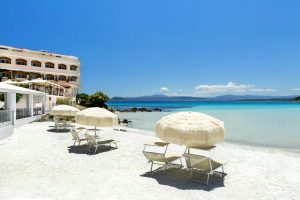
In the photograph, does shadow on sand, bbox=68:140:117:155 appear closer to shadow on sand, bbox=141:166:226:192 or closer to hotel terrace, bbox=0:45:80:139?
shadow on sand, bbox=141:166:226:192

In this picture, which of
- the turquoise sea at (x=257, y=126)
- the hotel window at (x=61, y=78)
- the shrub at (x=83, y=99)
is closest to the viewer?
the turquoise sea at (x=257, y=126)

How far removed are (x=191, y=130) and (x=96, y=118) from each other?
222 inches

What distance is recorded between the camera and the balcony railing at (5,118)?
14.4 meters

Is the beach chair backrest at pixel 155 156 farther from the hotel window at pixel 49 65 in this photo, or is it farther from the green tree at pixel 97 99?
the hotel window at pixel 49 65

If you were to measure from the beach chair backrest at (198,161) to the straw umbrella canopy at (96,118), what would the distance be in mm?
5484

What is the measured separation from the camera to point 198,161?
7.77 metres

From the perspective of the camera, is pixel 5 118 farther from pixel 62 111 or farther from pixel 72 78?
pixel 72 78

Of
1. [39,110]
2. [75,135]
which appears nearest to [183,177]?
[75,135]

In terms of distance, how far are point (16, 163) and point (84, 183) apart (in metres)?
3.41

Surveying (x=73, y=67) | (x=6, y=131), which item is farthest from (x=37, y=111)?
(x=73, y=67)

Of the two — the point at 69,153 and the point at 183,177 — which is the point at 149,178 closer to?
the point at 183,177

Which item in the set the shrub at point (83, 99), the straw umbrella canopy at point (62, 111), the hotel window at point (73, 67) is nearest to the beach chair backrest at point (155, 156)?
the straw umbrella canopy at point (62, 111)

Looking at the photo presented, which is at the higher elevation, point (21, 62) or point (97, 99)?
point (21, 62)

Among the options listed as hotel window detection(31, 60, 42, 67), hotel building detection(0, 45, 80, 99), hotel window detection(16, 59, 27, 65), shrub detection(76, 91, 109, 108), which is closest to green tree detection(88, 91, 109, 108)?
shrub detection(76, 91, 109, 108)
